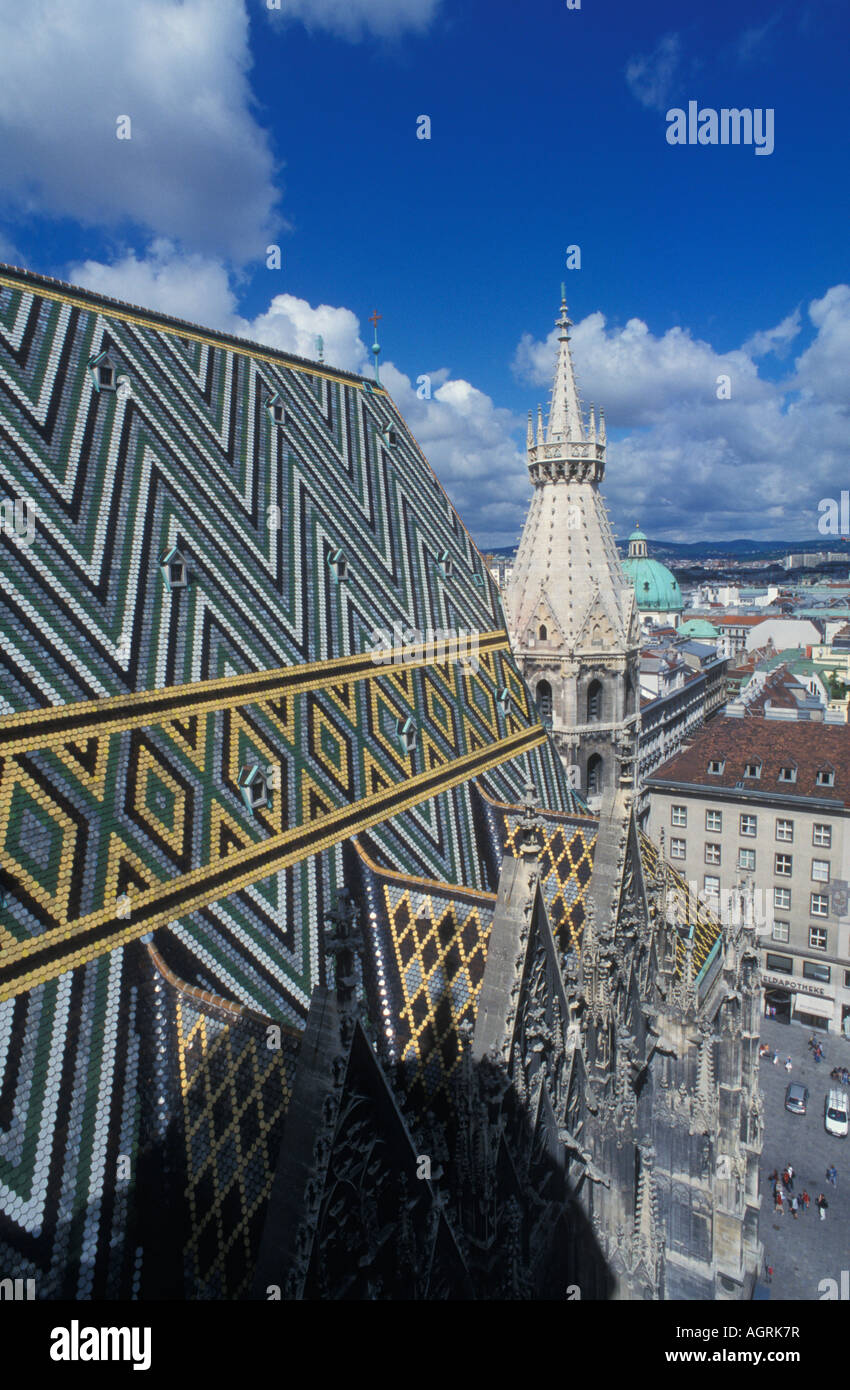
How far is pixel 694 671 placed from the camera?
6638 cm

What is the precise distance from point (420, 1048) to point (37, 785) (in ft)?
18.9

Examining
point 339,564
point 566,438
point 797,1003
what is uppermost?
point 566,438

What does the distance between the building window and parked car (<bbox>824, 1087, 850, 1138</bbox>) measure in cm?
635

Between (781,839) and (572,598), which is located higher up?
(572,598)

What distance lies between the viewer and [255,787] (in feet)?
36.8

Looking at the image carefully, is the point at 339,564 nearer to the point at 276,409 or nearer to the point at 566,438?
the point at 276,409

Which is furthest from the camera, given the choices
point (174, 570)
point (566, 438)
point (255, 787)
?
point (566, 438)

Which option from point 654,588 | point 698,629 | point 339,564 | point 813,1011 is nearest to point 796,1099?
point 813,1011

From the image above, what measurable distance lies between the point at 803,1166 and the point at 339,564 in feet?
80.6

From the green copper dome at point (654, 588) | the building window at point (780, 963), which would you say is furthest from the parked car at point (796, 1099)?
the green copper dome at point (654, 588)

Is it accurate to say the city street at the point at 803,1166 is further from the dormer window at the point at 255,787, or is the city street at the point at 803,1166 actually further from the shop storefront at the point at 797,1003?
the dormer window at the point at 255,787

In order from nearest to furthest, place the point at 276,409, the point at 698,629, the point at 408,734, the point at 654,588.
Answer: the point at 408,734 < the point at 276,409 < the point at 698,629 < the point at 654,588
